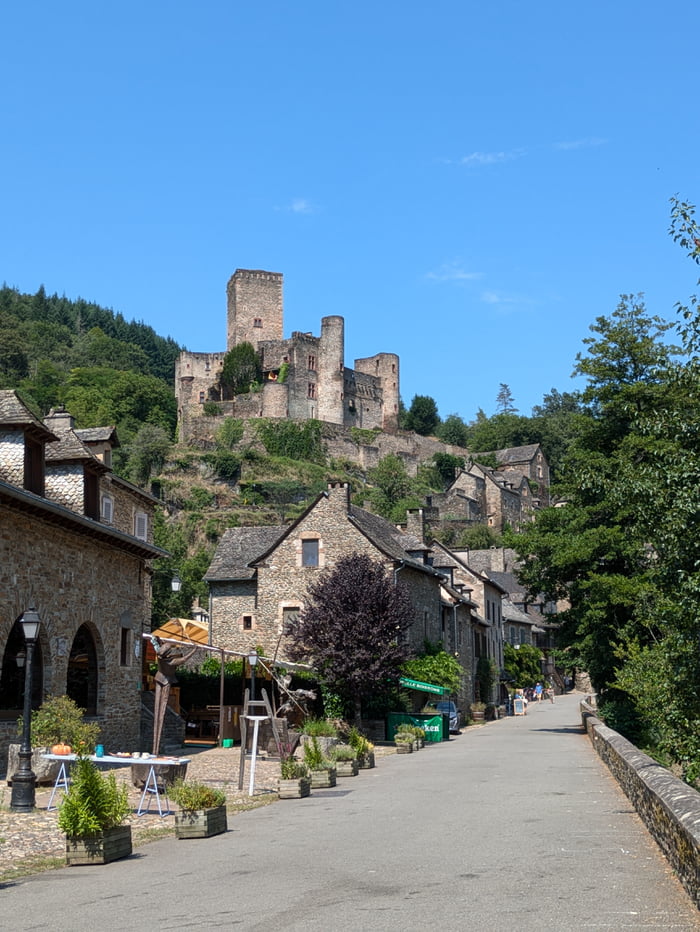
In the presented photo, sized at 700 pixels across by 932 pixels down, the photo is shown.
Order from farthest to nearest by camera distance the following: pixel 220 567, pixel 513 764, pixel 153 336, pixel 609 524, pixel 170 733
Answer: pixel 153 336, pixel 220 567, pixel 609 524, pixel 170 733, pixel 513 764

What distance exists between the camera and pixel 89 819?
30.9ft

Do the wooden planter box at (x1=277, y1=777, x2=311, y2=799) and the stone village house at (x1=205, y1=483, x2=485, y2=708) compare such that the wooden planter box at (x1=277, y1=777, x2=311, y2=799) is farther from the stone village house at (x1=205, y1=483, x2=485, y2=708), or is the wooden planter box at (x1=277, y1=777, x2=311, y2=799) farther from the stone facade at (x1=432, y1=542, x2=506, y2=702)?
the stone facade at (x1=432, y1=542, x2=506, y2=702)

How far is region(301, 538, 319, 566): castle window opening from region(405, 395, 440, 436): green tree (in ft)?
316

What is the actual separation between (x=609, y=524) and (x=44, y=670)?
19.5 m

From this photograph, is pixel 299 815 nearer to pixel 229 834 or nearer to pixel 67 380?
pixel 229 834

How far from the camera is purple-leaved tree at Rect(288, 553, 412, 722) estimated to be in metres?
29.0

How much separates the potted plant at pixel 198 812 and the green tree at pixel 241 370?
94.1 metres

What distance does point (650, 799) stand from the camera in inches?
407

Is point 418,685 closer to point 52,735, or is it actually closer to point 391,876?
point 52,735

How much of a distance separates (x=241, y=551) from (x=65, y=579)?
746 inches

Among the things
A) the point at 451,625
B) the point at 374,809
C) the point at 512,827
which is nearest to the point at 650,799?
the point at 512,827

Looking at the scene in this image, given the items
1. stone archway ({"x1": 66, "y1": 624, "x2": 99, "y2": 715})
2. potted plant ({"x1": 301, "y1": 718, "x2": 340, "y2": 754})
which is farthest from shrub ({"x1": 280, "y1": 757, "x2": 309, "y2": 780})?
stone archway ({"x1": 66, "y1": 624, "x2": 99, "y2": 715})

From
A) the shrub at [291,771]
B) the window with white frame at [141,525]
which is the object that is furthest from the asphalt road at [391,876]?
the window with white frame at [141,525]

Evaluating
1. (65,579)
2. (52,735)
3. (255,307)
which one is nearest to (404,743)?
(65,579)
